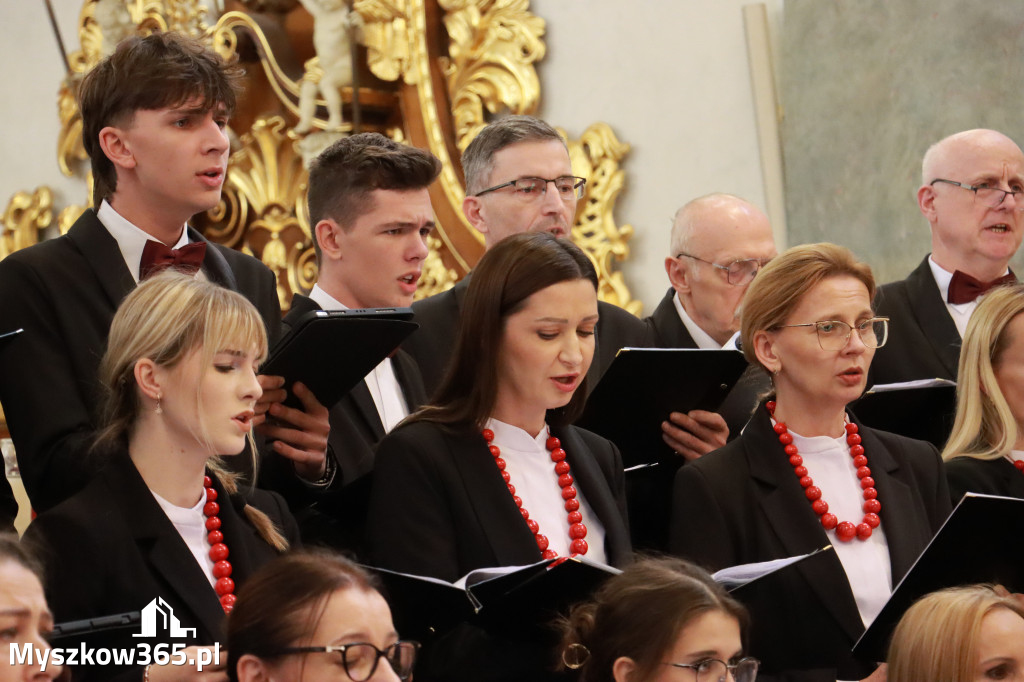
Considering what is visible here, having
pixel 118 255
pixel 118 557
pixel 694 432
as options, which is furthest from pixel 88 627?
pixel 694 432

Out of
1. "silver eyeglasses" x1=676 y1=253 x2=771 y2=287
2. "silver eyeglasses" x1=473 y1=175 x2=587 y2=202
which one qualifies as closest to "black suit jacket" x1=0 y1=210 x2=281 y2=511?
"silver eyeglasses" x1=473 y1=175 x2=587 y2=202

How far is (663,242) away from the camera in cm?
574

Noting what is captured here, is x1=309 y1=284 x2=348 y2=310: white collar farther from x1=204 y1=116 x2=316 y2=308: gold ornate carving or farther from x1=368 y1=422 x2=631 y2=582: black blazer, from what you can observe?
x1=204 y1=116 x2=316 y2=308: gold ornate carving

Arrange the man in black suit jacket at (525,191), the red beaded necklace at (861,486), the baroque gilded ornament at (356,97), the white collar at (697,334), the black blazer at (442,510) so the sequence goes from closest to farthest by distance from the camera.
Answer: the black blazer at (442,510) → the red beaded necklace at (861,486) → the man in black suit jacket at (525,191) → the white collar at (697,334) → the baroque gilded ornament at (356,97)

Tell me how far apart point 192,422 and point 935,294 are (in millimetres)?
2485

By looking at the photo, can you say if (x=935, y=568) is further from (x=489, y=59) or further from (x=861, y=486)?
(x=489, y=59)

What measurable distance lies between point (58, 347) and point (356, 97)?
3.30 m

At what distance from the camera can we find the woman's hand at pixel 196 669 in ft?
7.86

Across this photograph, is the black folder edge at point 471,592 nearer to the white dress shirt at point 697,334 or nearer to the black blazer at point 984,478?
the black blazer at point 984,478

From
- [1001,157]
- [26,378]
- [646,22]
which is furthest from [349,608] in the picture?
[646,22]

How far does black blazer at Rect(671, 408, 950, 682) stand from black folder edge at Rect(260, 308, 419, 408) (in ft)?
2.23

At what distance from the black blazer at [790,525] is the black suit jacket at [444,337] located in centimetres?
76

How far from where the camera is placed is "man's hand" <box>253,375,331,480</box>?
3256 millimetres

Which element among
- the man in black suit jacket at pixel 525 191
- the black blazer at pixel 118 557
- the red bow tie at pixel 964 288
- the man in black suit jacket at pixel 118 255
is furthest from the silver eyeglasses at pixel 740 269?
the black blazer at pixel 118 557
